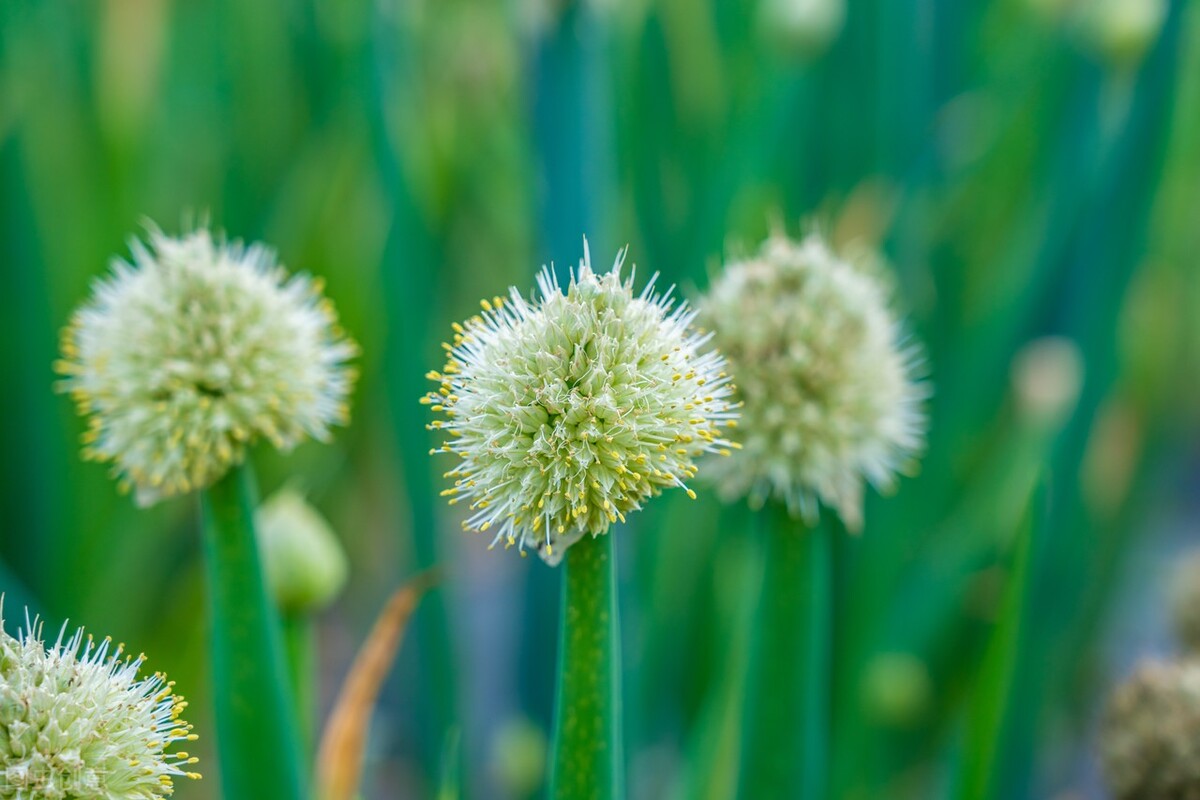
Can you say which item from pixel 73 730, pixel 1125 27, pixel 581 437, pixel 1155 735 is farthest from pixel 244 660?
pixel 1125 27

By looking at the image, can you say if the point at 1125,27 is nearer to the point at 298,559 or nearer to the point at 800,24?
the point at 800,24

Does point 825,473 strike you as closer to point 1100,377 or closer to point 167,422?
point 167,422

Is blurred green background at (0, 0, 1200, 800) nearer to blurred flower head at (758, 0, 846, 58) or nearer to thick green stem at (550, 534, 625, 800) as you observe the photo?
blurred flower head at (758, 0, 846, 58)

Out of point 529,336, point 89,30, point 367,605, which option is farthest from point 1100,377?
point 89,30

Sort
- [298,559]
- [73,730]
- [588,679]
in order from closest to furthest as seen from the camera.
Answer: [73,730]
[588,679]
[298,559]

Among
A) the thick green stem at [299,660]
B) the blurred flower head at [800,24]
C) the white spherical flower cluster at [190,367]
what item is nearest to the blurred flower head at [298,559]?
the thick green stem at [299,660]

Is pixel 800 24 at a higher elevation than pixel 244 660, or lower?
higher

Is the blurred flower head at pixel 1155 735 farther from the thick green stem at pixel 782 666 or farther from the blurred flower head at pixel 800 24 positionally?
the blurred flower head at pixel 800 24
